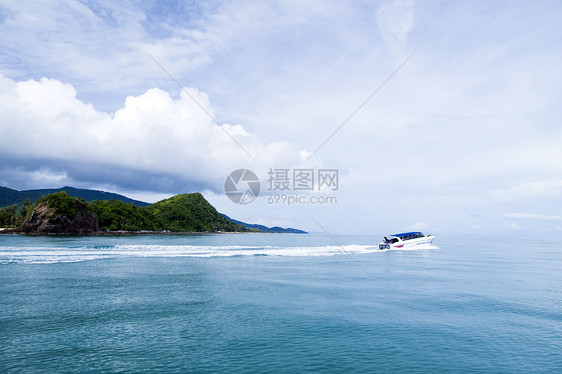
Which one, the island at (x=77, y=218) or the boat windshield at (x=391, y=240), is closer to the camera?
the boat windshield at (x=391, y=240)

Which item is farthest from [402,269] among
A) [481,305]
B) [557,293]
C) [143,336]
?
[143,336]

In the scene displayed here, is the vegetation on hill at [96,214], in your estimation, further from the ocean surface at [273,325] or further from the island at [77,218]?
the ocean surface at [273,325]

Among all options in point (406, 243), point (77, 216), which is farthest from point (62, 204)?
point (406, 243)

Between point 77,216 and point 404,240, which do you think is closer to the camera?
point 404,240

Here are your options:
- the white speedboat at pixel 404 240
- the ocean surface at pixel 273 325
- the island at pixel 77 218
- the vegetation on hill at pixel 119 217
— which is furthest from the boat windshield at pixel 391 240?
the vegetation on hill at pixel 119 217

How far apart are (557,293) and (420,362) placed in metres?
20.5

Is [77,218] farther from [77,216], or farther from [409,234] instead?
[409,234]

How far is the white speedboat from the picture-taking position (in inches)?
2608

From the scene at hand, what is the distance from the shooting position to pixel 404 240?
226 ft

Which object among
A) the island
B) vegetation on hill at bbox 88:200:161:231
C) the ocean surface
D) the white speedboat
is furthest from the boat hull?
vegetation on hill at bbox 88:200:161:231

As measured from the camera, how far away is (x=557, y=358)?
12461 millimetres

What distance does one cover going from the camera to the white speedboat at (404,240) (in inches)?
2608

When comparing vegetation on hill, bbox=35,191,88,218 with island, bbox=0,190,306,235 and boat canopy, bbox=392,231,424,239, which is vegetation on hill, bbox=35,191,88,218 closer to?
island, bbox=0,190,306,235

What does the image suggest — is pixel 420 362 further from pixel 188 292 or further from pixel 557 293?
pixel 557 293
